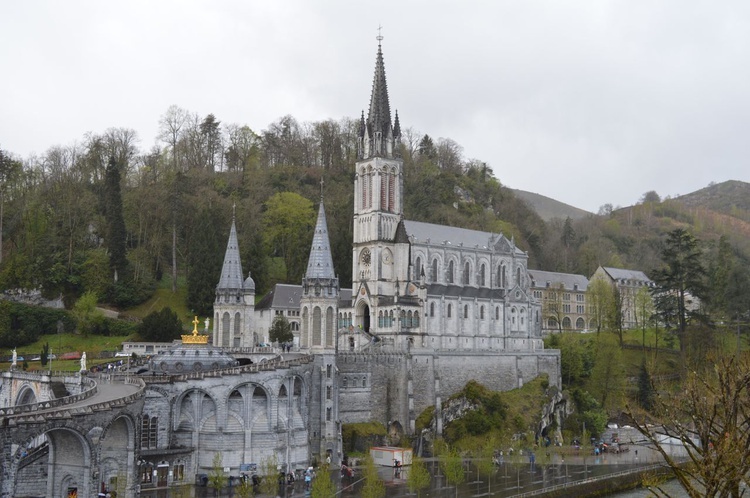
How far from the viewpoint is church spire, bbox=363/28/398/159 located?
273 ft

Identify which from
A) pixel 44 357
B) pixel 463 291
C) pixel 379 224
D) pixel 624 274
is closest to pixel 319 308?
pixel 379 224

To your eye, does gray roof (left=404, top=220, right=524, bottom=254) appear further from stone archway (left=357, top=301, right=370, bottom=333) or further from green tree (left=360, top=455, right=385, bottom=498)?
green tree (left=360, top=455, right=385, bottom=498)

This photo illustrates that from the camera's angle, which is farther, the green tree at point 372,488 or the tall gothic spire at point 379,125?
the tall gothic spire at point 379,125

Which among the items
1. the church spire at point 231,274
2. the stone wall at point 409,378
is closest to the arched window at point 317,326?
the stone wall at point 409,378

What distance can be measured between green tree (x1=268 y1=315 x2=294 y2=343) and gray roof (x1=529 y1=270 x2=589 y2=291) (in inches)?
1547

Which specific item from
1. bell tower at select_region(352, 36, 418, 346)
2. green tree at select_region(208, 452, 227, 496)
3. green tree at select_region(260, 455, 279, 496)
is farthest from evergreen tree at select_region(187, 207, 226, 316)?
green tree at select_region(260, 455, 279, 496)

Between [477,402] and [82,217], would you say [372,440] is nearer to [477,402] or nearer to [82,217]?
[477,402]

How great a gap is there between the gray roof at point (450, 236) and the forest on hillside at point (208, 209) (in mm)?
10933

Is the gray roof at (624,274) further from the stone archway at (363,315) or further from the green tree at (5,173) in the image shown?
the green tree at (5,173)

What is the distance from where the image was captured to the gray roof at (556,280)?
109500 mm

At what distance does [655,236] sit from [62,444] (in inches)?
5593

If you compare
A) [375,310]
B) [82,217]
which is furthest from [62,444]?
[82,217]

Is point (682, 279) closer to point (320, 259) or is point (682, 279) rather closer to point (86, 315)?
point (320, 259)

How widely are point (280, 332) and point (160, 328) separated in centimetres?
1093
